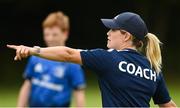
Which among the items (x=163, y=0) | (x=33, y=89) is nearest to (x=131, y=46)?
(x=33, y=89)

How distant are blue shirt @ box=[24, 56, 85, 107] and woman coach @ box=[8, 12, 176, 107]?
2.23 m

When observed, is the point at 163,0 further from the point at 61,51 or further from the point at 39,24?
the point at 61,51

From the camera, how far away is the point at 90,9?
2656 centimetres

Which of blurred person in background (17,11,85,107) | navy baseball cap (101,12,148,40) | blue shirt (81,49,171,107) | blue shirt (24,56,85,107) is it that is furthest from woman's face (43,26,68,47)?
blue shirt (81,49,171,107)

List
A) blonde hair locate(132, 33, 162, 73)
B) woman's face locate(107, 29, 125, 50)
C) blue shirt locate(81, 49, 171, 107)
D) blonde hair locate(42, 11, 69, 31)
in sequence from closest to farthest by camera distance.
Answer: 1. blue shirt locate(81, 49, 171, 107)
2. woman's face locate(107, 29, 125, 50)
3. blonde hair locate(132, 33, 162, 73)
4. blonde hair locate(42, 11, 69, 31)

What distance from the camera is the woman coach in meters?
5.91

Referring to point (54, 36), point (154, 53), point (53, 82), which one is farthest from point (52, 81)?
point (154, 53)

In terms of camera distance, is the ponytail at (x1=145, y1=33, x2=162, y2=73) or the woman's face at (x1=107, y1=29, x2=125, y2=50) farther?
the ponytail at (x1=145, y1=33, x2=162, y2=73)

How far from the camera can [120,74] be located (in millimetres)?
5938

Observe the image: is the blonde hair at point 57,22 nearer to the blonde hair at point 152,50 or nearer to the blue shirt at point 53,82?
the blue shirt at point 53,82

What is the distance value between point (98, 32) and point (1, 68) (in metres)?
5.05

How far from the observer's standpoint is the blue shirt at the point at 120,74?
5906mm

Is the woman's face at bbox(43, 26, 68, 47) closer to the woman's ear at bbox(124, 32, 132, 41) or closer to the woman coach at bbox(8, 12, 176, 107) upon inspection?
the woman coach at bbox(8, 12, 176, 107)

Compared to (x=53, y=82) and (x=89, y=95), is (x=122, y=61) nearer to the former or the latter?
(x=53, y=82)
